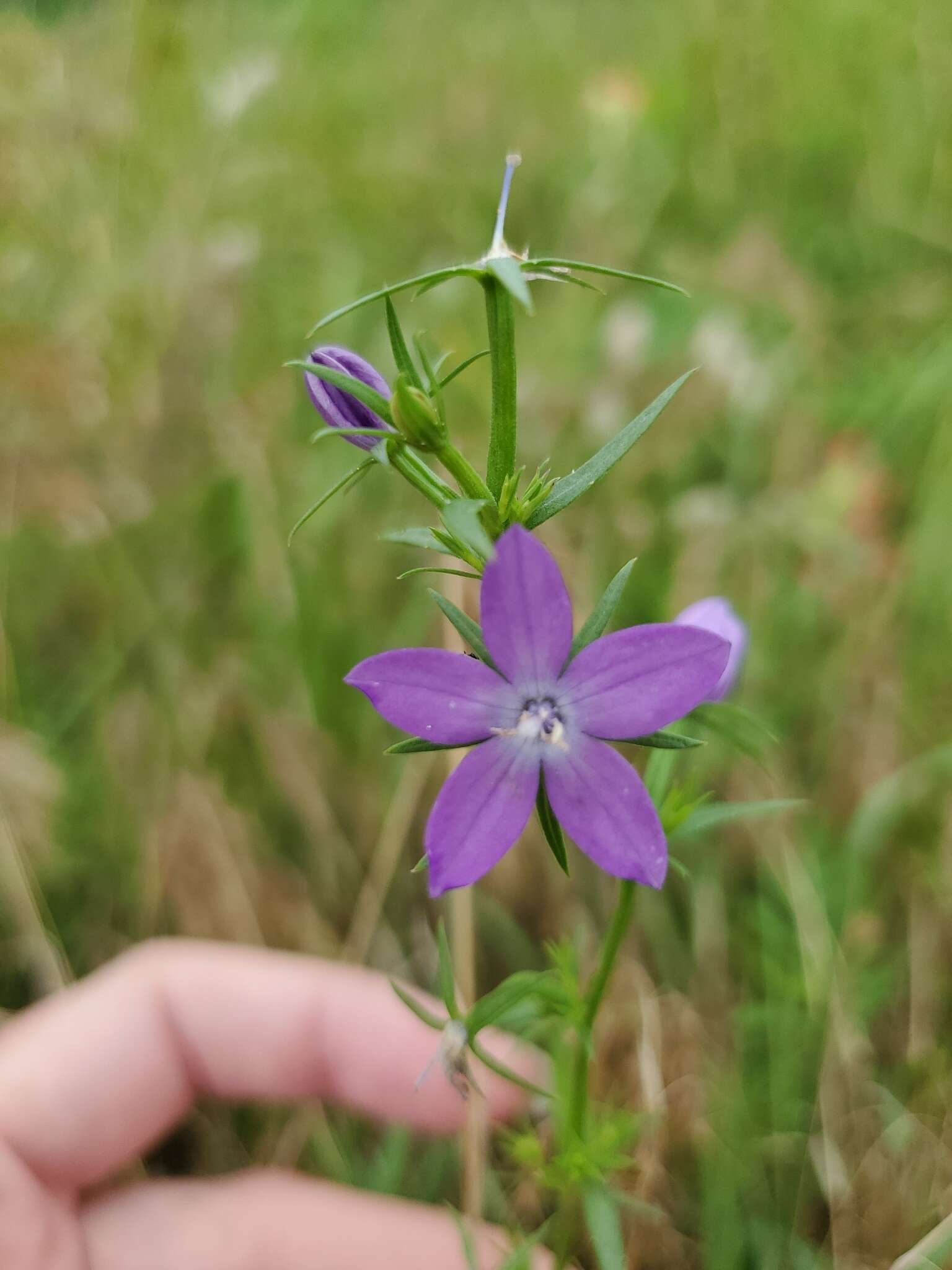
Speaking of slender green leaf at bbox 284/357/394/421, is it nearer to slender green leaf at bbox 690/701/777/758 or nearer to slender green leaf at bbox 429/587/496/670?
slender green leaf at bbox 429/587/496/670

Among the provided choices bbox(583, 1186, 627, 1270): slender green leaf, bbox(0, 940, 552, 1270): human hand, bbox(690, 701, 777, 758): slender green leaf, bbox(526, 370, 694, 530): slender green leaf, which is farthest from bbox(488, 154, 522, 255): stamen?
bbox(0, 940, 552, 1270): human hand

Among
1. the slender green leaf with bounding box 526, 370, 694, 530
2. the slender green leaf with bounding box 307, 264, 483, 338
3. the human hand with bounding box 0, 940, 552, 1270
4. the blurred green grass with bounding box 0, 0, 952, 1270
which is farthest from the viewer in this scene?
the blurred green grass with bounding box 0, 0, 952, 1270

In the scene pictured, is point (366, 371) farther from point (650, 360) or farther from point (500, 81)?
point (500, 81)

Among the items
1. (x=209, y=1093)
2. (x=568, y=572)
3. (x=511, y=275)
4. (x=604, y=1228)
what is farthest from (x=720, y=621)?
(x=209, y=1093)

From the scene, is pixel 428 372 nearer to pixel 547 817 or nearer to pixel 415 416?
pixel 415 416

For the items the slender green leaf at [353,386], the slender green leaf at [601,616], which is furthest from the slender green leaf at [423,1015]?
the slender green leaf at [353,386]
